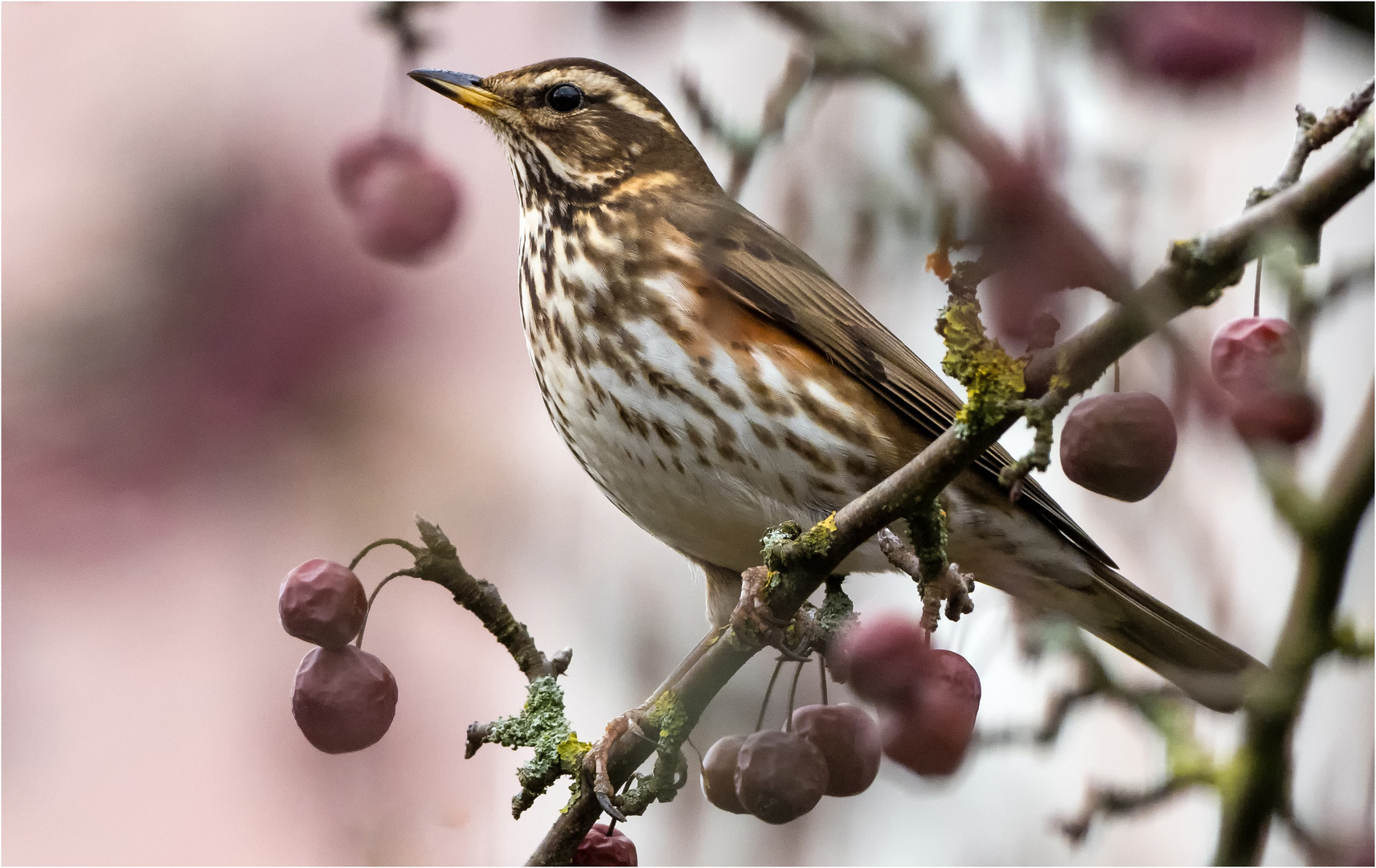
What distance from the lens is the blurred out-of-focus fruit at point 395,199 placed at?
2.21m

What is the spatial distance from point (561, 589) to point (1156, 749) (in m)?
1.74

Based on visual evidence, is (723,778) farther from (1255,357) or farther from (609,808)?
(1255,357)

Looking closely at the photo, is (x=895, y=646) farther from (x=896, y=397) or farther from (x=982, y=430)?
(x=896, y=397)

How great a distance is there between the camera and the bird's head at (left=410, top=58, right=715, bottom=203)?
3.25 meters

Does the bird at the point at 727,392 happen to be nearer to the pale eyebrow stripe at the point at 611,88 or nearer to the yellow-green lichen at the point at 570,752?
the pale eyebrow stripe at the point at 611,88

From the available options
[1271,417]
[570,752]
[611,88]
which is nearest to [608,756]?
[570,752]

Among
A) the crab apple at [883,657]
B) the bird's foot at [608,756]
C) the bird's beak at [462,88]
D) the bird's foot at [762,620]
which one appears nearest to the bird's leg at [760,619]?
the bird's foot at [762,620]

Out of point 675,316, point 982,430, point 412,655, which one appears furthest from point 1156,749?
point 412,655

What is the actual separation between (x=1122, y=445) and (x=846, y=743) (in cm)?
77

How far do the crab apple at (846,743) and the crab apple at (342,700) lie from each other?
67 cm

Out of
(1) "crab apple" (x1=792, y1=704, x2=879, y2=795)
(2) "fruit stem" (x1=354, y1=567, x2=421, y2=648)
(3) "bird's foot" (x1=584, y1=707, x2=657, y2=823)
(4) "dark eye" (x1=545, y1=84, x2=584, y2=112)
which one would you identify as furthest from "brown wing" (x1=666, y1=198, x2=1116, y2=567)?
(2) "fruit stem" (x1=354, y1=567, x2=421, y2=648)

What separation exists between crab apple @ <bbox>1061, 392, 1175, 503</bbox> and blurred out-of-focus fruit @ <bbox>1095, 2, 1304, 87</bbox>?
39cm

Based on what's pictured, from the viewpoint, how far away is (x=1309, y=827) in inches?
72.1

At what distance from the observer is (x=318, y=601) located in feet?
6.37
